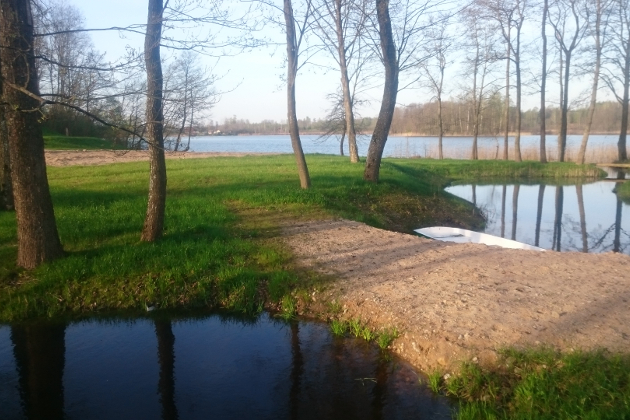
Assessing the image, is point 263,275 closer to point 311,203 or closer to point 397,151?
point 311,203

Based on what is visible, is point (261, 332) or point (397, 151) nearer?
point (261, 332)

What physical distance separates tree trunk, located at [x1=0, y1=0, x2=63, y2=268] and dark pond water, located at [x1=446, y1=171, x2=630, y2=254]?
11216mm

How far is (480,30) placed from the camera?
35094 mm

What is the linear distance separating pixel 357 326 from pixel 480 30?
33134mm

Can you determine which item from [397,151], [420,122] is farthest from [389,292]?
[420,122]

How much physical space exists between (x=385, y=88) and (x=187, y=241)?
9614mm

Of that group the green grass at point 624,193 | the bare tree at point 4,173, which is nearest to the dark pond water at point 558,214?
the green grass at point 624,193

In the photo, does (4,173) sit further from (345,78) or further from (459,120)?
(459,120)

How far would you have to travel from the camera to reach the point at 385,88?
55.4ft

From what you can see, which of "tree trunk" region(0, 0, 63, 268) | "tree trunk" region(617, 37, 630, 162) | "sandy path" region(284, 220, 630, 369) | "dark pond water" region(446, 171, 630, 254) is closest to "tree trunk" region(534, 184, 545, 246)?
"dark pond water" region(446, 171, 630, 254)

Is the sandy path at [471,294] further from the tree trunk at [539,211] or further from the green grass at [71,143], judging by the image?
the green grass at [71,143]

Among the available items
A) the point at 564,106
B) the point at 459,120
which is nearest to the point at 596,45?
the point at 564,106

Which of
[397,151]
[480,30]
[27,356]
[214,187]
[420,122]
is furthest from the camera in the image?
[420,122]

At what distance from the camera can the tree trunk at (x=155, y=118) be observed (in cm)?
830
